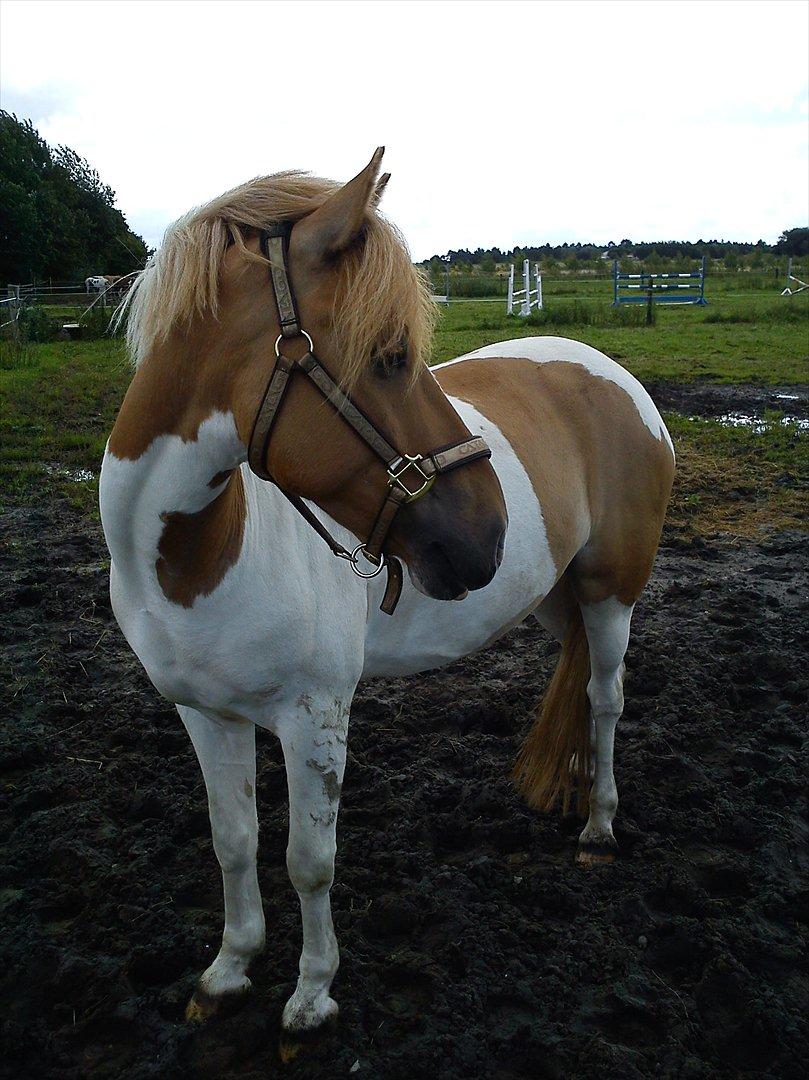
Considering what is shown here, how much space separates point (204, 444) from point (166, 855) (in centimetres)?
184

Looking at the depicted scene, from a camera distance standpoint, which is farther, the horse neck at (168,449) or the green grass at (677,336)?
the green grass at (677,336)

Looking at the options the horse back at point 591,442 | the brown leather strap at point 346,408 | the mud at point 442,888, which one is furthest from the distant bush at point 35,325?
the brown leather strap at point 346,408

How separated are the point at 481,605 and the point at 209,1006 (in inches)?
54.1

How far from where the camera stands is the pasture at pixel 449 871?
7.11 ft

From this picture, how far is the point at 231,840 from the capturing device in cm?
225

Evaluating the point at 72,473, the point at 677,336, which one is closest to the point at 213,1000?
the point at 72,473

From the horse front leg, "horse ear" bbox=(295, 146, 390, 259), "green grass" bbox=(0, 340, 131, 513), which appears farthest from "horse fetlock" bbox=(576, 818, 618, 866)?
"green grass" bbox=(0, 340, 131, 513)

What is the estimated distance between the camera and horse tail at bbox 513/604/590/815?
3.16 meters

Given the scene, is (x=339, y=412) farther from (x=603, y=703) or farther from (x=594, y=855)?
(x=594, y=855)

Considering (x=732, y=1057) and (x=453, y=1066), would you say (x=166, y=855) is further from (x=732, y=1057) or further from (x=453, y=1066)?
(x=732, y=1057)

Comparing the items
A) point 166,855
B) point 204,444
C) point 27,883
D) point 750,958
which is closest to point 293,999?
point 166,855

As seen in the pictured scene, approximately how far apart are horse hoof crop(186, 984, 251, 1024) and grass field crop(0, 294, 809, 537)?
1770 mm

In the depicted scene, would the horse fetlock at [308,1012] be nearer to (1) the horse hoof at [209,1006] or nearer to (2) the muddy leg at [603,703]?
(1) the horse hoof at [209,1006]

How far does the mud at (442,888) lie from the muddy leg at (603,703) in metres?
0.10
